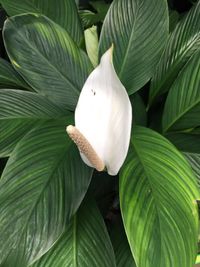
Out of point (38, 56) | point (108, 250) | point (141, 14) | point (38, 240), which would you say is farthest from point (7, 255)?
point (141, 14)

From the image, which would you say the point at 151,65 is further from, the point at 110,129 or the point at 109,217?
the point at 109,217

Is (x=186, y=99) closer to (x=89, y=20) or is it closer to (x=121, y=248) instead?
(x=121, y=248)

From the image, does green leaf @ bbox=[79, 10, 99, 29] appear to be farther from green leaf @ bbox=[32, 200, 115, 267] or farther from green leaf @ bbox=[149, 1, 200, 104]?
green leaf @ bbox=[32, 200, 115, 267]

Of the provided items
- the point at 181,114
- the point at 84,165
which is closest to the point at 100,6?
the point at 181,114

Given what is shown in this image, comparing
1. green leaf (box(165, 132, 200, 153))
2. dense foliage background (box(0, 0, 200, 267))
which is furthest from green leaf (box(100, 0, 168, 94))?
green leaf (box(165, 132, 200, 153))

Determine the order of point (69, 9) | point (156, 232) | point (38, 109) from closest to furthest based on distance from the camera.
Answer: point (156, 232) < point (38, 109) < point (69, 9)

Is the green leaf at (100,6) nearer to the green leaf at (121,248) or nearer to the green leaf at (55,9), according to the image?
the green leaf at (55,9)
